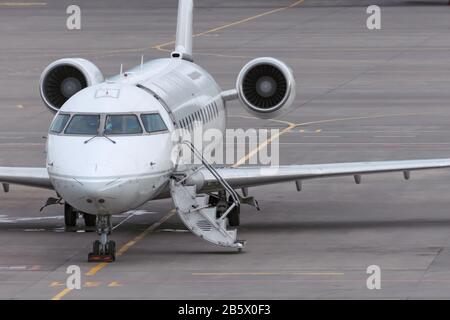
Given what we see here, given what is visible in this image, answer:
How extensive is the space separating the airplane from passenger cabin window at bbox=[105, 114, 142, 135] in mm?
19

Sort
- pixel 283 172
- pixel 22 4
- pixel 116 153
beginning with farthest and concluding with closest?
pixel 22 4 → pixel 283 172 → pixel 116 153

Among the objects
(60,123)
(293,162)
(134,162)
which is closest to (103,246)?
(134,162)

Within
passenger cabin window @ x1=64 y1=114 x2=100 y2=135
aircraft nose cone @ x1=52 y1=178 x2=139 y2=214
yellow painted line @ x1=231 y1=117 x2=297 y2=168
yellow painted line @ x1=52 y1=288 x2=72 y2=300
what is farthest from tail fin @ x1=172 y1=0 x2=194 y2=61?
yellow painted line @ x1=52 y1=288 x2=72 y2=300

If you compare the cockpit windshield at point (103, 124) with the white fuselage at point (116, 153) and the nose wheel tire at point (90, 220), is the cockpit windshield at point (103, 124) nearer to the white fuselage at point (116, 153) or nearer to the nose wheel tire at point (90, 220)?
the white fuselage at point (116, 153)

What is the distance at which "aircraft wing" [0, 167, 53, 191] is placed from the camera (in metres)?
31.4

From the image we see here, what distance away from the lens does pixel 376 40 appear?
78.8 meters

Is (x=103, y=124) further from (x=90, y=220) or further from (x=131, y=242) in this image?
(x=90, y=220)

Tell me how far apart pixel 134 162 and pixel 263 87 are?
8.35 m

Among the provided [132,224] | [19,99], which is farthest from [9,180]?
[19,99]

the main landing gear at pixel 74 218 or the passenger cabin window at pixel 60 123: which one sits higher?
the passenger cabin window at pixel 60 123

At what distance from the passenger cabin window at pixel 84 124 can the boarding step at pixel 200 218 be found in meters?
2.08

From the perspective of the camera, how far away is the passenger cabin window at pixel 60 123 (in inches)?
1148

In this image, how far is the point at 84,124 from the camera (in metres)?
29.0

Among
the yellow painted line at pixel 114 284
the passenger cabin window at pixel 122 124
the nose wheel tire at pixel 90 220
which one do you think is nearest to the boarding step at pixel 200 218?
the passenger cabin window at pixel 122 124
